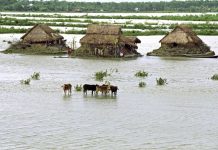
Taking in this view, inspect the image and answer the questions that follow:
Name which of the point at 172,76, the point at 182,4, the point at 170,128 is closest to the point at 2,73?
the point at 172,76

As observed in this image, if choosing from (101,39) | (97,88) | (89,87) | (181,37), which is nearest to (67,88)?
(89,87)

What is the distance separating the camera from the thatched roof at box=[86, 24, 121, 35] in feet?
117

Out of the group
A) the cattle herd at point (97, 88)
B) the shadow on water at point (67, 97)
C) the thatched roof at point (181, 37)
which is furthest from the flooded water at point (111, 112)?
the thatched roof at point (181, 37)

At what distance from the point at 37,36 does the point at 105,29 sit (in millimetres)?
4473

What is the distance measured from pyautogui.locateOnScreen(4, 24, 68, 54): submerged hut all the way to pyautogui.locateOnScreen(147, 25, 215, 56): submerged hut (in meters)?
5.86

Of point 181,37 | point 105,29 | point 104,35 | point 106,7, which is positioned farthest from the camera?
point 106,7

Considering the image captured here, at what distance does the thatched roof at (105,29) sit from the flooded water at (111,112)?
23.7 feet

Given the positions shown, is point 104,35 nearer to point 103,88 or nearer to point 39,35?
point 39,35

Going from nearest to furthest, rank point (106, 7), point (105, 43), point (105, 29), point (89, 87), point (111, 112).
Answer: point (111, 112)
point (89, 87)
point (105, 43)
point (105, 29)
point (106, 7)

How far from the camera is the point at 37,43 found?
125 ft

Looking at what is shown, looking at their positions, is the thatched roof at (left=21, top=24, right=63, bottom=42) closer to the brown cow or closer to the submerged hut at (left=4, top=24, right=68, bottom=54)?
the submerged hut at (left=4, top=24, right=68, bottom=54)

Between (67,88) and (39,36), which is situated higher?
(39,36)

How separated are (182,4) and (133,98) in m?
126

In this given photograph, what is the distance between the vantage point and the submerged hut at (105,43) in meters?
35.4
